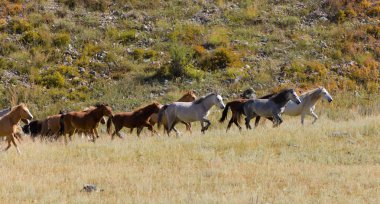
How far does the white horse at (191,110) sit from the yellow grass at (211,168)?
95 cm

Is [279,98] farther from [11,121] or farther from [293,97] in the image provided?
[11,121]

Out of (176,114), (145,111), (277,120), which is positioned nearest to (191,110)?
(176,114)

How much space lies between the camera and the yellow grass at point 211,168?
1253cm

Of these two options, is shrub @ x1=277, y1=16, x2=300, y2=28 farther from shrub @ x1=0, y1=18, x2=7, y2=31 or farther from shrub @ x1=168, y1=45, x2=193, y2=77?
shrub @ x1=0, y1=18, x2=7, y2=31

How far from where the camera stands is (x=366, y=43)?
36.5 meters

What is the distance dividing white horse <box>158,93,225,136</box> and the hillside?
828 centimetres

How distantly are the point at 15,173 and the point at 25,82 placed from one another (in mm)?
18128

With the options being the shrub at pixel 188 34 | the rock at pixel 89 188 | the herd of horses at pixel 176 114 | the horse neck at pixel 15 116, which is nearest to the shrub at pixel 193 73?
the shrub at pixel 188 34

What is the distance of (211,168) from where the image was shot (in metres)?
15.3

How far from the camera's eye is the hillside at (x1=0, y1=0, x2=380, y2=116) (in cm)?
3203

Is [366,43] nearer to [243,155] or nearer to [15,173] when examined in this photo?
[243,155]

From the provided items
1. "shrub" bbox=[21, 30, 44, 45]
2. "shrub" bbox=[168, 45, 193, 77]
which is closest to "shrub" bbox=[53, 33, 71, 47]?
"shrub" bbox=[21, 30, 44, 45]

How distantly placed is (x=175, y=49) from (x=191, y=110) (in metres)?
12.1

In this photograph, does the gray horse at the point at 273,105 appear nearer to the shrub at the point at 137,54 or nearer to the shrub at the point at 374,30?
the shrub at the point at 137,54
